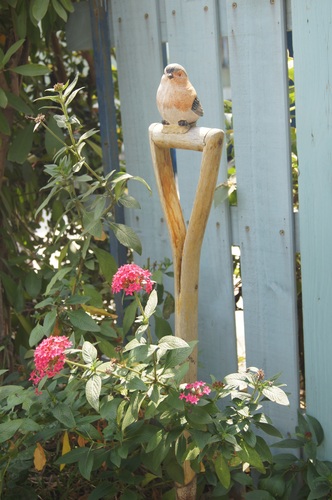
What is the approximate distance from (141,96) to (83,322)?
35.6 inches

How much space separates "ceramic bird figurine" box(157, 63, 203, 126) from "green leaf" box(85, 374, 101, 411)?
673 millimetres

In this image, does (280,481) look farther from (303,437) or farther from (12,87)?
(12,87)

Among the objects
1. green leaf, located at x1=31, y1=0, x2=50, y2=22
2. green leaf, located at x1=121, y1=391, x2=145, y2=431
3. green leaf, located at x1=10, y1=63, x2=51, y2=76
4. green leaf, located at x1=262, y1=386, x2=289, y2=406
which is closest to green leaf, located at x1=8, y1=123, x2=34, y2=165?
green leaf, located at x1=10, y1=63, x2=51, y2=76

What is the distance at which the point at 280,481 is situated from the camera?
7.98ft

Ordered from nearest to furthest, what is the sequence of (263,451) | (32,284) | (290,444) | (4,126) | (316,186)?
1. (263,451)
2. (316,186)
3. (290,444)
4. (4,126)
5. (32,284)

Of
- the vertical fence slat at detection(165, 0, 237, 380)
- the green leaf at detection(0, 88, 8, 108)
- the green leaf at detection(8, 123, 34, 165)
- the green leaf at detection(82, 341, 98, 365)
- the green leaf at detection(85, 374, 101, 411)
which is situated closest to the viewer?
the green leaf at detection(85, 374, 101, 411)

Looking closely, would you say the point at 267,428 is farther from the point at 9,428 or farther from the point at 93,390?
the point at 9,428

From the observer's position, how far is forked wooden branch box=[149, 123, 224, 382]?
2.06 meters

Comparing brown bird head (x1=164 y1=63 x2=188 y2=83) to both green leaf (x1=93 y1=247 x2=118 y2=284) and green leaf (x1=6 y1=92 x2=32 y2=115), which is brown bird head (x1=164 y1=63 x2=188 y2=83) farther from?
green leaf (x1=6 y1=92 x2=32 y2=115)

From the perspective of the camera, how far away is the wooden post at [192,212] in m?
2.07

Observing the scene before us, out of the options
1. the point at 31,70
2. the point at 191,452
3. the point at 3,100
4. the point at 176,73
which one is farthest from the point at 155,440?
the point at 31,70

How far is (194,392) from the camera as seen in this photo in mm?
2113

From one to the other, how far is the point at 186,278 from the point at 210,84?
688 mm

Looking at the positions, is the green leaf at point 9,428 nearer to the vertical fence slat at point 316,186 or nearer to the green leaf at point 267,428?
the green leaf at point 267,428
